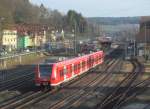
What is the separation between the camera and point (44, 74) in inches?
1335

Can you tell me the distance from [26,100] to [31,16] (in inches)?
4225

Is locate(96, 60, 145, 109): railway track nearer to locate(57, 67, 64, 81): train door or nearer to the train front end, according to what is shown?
locate(57, 67, 64, 81): train door

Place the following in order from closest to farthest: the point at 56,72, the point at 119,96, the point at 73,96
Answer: the point at 119,96, the point at 73,96, the point at 56,72

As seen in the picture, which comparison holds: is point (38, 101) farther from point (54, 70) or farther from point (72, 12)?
point (72, 12)

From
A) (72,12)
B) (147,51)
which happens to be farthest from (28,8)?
(147,51)

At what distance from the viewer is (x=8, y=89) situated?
3562cm

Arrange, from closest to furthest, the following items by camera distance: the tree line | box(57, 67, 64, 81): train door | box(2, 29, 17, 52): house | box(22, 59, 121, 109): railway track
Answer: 1. box(22, 59, 121, 109): railway track
2. box(57, 67, 64, 81): train door
3. the tree line
4. box(2, 29, 17, 52): house

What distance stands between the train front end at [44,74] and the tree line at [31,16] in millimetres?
41996

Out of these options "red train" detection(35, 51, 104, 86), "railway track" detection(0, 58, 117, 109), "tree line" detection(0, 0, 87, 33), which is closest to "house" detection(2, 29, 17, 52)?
"tree line" detection(0, 0, 87, 33)

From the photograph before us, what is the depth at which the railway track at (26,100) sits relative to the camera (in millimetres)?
27297

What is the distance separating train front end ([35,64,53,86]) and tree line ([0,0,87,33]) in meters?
42.0

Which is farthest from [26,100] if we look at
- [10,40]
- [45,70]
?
[10,40]

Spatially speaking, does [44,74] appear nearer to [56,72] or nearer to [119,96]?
[56,72]

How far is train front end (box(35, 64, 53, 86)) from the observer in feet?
110
